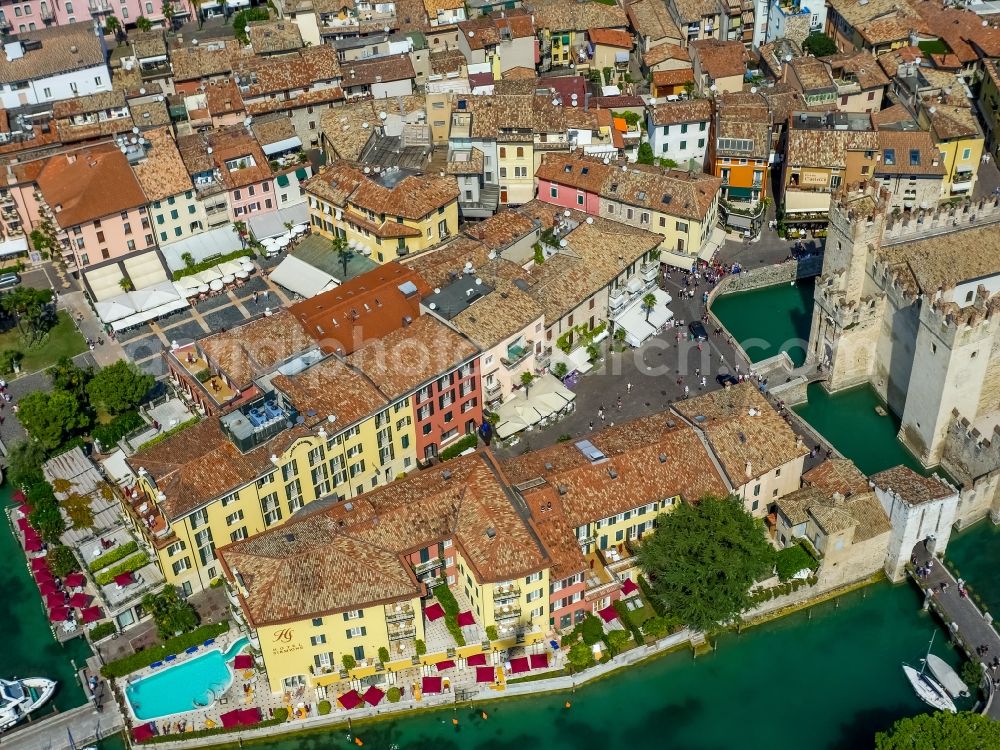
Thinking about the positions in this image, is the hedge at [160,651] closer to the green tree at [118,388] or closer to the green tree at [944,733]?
the green tree at [118,388]

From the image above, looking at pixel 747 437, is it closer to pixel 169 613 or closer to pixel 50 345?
pixel 169 613

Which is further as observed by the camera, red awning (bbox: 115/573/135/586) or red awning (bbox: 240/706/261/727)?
red awning (bbox: 115/573/135/586)

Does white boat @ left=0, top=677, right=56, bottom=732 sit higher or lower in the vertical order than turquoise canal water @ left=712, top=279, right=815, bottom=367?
lower

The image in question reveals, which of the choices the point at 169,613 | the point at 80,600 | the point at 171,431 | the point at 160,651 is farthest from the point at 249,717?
the point at 171,431

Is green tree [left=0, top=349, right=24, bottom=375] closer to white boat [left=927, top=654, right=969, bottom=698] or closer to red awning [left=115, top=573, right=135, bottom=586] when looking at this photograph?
red awning [left=115, top=573, right=135, bottom=586]

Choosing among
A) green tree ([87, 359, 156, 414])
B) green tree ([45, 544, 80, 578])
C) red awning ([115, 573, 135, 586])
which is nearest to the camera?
red awning ([115, 573, 135, 586])

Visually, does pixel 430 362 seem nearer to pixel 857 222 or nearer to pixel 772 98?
pixel 857 222

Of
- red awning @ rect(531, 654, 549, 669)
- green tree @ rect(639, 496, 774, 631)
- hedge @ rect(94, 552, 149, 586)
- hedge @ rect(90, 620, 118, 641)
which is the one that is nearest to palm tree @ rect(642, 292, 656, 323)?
green tree @ rect(639, 496, 774, 631)
